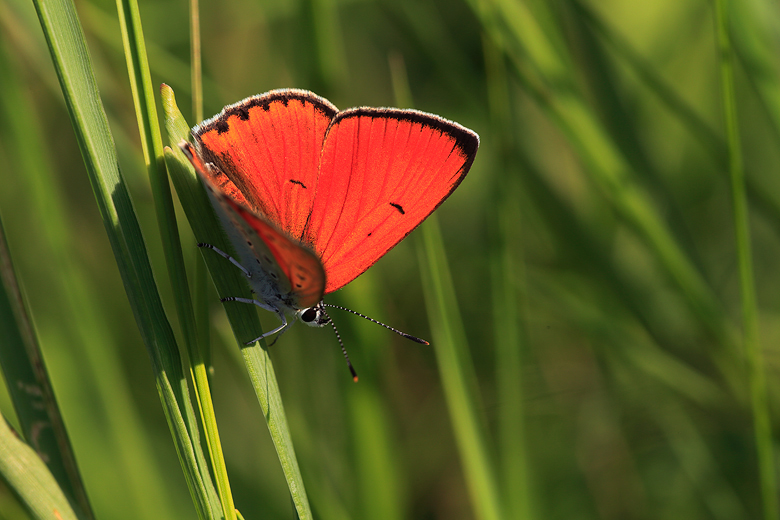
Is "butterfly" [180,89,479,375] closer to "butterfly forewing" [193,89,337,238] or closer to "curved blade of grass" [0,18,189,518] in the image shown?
"butterfly forewing" [193,89,337,238]

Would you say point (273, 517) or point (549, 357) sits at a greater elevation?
point (273, 517)

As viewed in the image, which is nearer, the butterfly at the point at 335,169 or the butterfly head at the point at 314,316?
the butterfly at the point at 335,169

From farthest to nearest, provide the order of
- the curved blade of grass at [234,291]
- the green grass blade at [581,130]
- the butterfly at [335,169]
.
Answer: the green grass blade at [581,130] < the butterfly at [335,169] < the curved blade of grass at [234,291]

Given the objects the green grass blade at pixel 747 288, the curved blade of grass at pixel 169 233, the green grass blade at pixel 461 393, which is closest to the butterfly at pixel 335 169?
the green grass blade at pixel 461 393

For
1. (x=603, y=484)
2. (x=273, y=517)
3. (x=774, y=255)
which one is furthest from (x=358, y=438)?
(x=774, y=255)

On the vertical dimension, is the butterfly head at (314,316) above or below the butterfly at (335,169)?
below

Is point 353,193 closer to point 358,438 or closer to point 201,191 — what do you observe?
point 201,191

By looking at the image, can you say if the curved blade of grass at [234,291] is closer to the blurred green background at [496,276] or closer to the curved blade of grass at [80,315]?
the blurred green background at [496,276]
